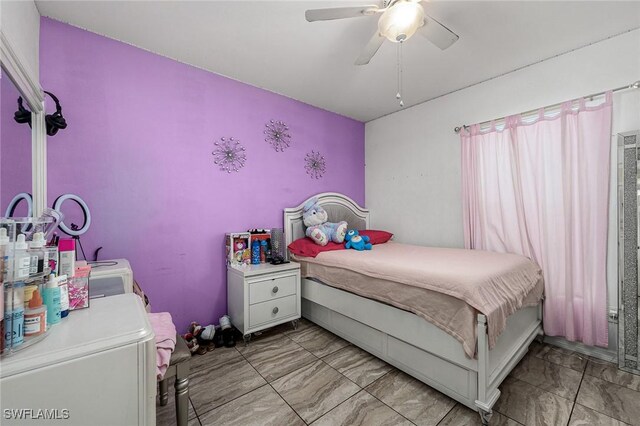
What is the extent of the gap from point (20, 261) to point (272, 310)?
75.3 inches

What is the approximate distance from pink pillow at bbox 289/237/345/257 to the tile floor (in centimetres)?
91

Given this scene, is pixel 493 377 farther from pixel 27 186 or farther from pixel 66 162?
pixel 66 162

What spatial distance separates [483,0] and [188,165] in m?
2.62

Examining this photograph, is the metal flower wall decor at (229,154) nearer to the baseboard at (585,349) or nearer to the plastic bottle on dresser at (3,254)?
the plastic bottle on dresser at (3,254)

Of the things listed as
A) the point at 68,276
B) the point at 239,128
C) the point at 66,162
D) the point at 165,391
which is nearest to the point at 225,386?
the point at 165,391

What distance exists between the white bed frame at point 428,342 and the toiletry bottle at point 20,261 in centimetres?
191

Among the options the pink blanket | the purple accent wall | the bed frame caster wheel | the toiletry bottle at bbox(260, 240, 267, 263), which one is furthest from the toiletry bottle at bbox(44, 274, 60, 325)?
the bed frame caster wheel

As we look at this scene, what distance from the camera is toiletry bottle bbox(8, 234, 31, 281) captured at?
2.45 ft

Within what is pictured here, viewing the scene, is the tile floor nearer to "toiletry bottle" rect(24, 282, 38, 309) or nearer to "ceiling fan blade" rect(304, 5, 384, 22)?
"toiletry bottle" rect(24, 282, 38, 309)

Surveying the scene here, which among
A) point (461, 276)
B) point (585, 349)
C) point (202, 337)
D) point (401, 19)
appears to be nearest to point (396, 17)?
point (401, 19)

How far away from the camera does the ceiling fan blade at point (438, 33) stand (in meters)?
1.55

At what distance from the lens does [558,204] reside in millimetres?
2303

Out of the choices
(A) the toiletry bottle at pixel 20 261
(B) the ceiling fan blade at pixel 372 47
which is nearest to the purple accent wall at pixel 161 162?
(B) the ceiling fan blade at pixel 372 47

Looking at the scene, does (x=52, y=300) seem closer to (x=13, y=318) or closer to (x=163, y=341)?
(x=13, y=318)
